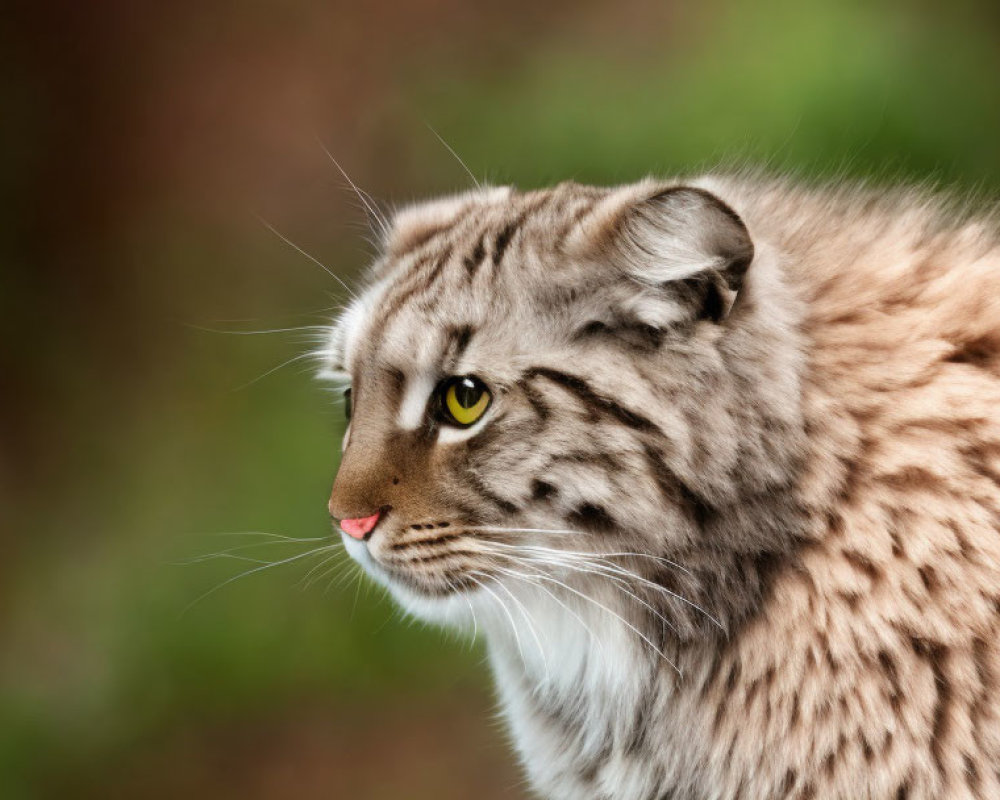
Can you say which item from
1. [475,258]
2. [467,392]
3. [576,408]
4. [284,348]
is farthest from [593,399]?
[284,348]

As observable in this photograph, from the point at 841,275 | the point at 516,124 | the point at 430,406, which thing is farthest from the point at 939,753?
the point at 516,124

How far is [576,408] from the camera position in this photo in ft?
8.32

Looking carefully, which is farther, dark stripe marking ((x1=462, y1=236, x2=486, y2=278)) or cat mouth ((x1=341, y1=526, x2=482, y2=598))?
dark stripe marking ((x1=462, y1=236, x2=486, y2=278))

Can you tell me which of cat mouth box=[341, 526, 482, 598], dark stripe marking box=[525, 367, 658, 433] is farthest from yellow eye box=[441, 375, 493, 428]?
cat mouth box=[341, 526, 482, 598]

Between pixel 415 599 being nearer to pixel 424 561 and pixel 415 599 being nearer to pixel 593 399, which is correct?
pixel 424 561

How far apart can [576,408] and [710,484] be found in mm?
330

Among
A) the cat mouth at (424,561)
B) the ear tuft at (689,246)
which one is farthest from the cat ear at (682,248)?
the cat mouth at (424,561)

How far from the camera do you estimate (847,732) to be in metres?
2.54

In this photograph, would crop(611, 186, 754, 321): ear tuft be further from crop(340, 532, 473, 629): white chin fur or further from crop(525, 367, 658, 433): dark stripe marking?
crop(340, 532, 473, 629): white chin fur

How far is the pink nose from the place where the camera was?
2.72 metres

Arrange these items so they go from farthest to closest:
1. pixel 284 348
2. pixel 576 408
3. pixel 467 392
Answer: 1. pixel 284 348
2. pixel 467 392
3. pixel 576 408

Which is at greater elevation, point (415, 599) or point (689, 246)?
point (689, 246)

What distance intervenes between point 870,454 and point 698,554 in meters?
0.46

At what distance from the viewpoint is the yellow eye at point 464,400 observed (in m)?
2.65
